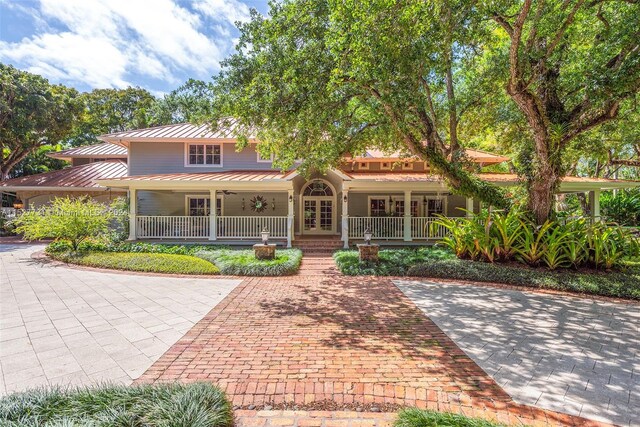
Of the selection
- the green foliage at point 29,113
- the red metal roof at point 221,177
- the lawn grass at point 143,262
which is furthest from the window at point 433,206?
the green foliage at point 29,113

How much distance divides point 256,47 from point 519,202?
30.9 feet

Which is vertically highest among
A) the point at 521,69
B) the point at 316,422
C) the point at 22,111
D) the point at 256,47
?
the point at 22,111

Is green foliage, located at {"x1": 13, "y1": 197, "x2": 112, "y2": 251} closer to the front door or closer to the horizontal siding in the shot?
the horizontal siding

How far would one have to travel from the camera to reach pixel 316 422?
2.85m

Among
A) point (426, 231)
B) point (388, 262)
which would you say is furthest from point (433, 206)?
point (388, 262)

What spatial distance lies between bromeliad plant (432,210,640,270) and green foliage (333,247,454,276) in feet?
4.29

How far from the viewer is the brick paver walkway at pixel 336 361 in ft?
10.4

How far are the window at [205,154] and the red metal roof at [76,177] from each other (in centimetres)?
524

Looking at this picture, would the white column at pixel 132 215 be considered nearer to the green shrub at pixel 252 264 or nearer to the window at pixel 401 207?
the green shrub at pixel 252 264

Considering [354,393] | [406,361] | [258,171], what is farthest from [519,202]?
[258,171]

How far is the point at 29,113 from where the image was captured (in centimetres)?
1917

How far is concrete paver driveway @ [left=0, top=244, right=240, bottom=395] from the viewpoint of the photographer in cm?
370

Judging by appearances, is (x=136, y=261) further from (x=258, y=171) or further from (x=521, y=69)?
(x=521, y=69)

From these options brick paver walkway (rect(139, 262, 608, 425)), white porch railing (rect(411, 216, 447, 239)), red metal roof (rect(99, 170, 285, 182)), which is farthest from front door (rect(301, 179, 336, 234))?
brick paver walkway (rect(139, 262, 608, 425))
